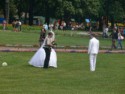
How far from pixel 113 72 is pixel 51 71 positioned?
114 inches

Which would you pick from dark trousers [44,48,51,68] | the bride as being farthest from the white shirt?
dark trousers [44,48,51,68]

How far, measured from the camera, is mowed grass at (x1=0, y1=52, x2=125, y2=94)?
640 inches

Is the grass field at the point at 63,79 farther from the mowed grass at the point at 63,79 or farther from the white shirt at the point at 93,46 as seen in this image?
the white shirt at the point at 93,46

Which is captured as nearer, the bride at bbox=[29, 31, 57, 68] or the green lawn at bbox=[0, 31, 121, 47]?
the bride at bbox=[29, 31, 57, 68]

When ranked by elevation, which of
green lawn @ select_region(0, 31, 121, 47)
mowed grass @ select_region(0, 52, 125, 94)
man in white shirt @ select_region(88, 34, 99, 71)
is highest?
man in white shirt @ select_region(88, 34, 99, 71)

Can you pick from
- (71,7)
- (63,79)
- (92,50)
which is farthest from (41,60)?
(71,7)

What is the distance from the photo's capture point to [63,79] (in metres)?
19.5

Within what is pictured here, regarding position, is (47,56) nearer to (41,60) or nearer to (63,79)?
(41,60)

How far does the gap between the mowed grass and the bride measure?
0.46 metres

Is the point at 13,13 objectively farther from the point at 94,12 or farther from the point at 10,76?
the point at 10,76

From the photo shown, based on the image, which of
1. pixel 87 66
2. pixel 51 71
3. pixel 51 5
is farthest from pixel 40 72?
pixel 51 5

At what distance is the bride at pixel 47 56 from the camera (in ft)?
79.3

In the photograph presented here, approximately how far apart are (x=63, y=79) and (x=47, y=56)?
4868 millimetres

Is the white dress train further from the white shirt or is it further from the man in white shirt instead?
the white shirt
